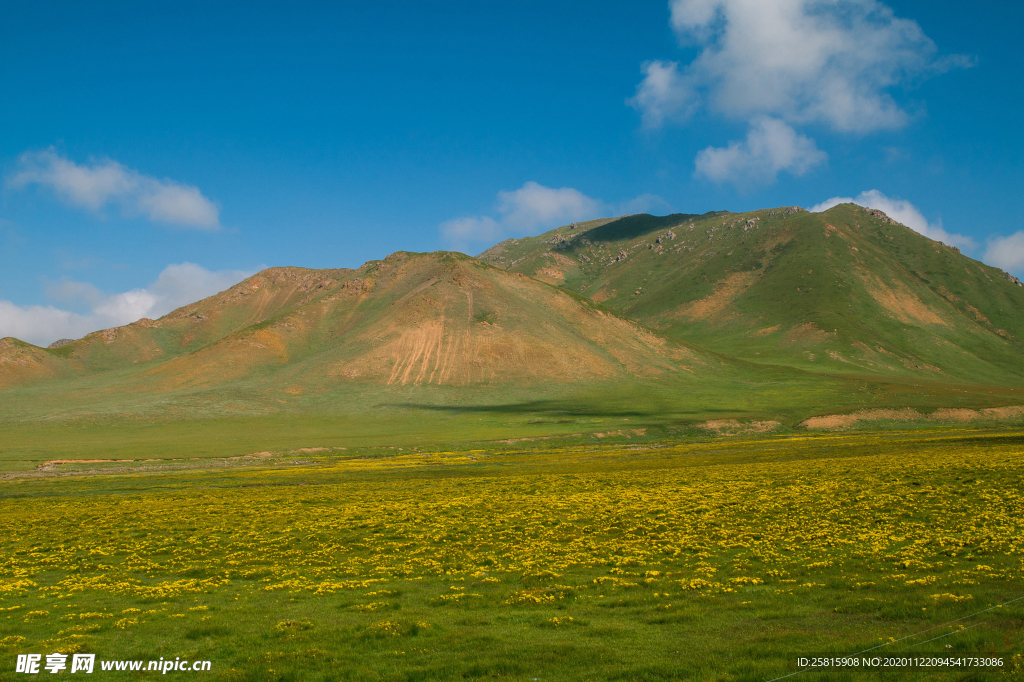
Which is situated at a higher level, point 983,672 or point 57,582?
point 983,672

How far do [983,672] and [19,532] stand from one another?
4418 cm

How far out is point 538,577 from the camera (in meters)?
22.4

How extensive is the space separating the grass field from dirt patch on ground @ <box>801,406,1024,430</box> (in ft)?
205

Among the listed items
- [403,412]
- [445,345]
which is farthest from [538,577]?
[445,345]

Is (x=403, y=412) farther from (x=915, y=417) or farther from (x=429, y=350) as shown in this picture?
(x=915, y=417)

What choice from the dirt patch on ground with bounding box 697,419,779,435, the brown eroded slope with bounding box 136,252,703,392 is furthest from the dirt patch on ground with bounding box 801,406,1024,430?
the brown eroded slope with bounding box 136,252,703,392

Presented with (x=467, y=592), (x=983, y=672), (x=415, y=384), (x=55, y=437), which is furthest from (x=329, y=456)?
(x=983, y=672)

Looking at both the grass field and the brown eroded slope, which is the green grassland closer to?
the brown eroded slope

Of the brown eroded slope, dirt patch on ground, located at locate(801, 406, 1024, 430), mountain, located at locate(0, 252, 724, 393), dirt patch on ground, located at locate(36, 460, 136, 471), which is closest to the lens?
dirt patch on ground, located at locate(36, 460, 136, 471)

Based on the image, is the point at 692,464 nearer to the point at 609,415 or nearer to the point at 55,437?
the point at 609,415

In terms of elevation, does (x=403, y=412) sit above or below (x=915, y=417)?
above

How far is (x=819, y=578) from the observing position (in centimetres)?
2039

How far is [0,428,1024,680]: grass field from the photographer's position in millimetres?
14688

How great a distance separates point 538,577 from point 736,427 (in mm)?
92354
